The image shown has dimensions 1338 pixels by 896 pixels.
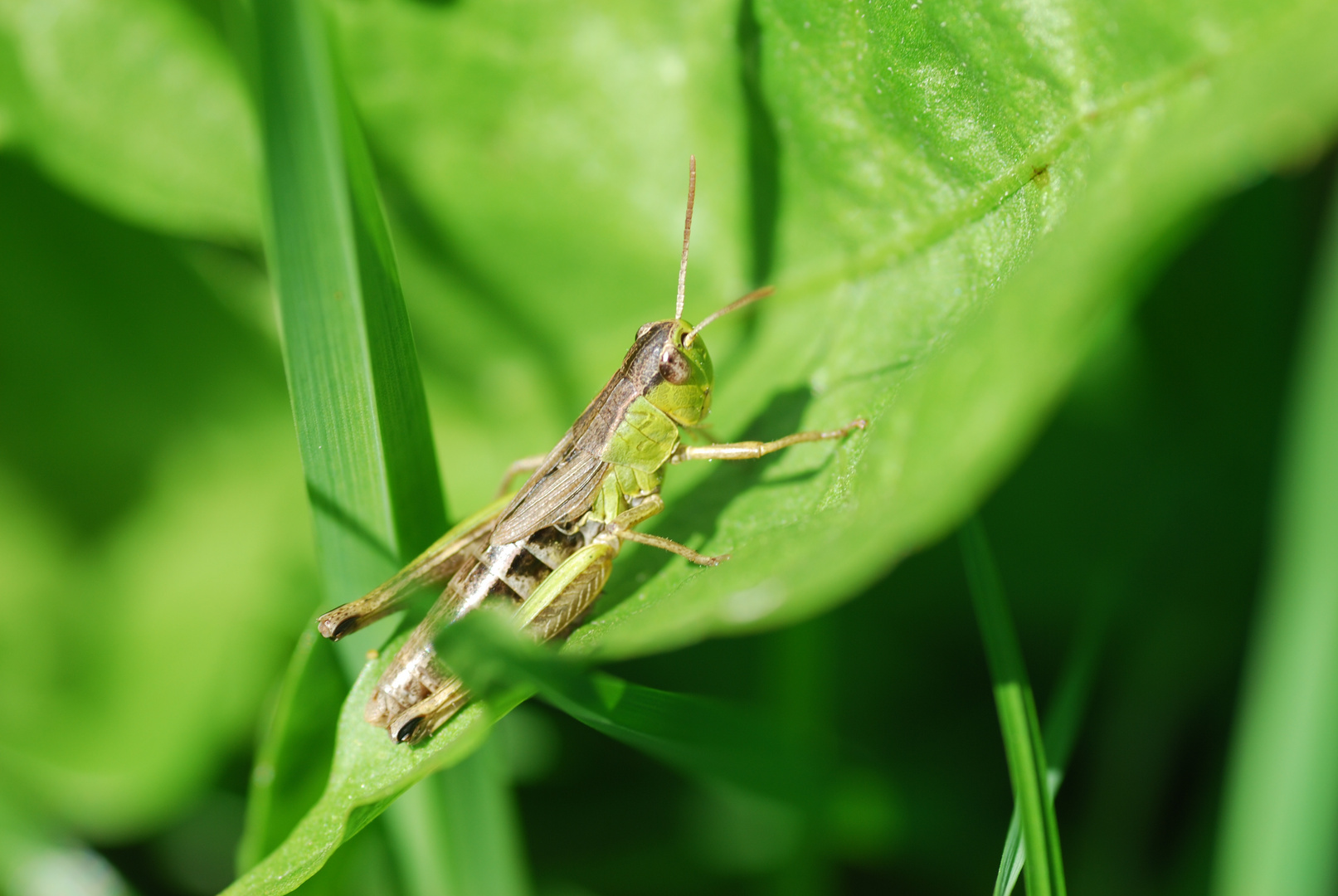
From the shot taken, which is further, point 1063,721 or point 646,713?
point 1063,721

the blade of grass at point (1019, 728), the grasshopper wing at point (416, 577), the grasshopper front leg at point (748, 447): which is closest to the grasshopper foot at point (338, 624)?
the grasshopper wing at point (416, 577)

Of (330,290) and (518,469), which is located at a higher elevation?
(518,469)

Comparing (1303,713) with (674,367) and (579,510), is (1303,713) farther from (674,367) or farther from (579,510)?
(579,510)

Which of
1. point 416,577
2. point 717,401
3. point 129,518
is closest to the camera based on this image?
point 416,577

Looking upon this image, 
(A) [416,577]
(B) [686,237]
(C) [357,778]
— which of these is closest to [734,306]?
(B) [686,237]

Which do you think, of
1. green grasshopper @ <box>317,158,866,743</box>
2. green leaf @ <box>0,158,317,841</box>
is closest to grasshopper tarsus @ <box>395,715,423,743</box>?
green grasshopper @ <box>317,158,866,743</box>

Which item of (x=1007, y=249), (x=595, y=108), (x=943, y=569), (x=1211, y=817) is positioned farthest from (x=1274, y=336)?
(x=595, y=108)

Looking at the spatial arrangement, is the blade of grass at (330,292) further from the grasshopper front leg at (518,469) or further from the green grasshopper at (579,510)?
the grasshopper front leg at (518,469)
